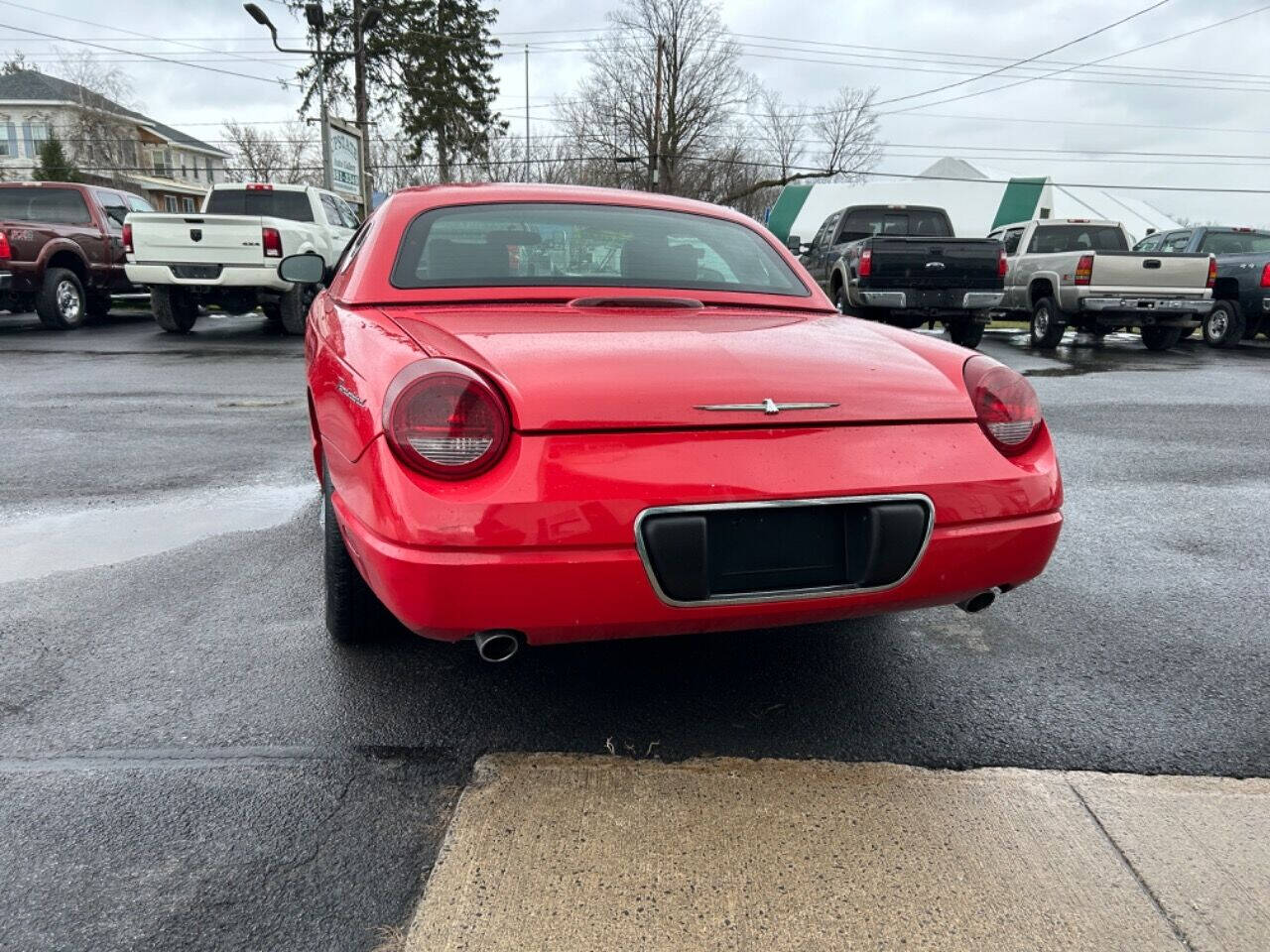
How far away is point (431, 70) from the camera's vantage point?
34156 millimetres

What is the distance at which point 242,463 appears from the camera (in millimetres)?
→ 5430

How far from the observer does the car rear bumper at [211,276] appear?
36.8 ft

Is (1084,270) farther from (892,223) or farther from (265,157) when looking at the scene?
(265,157)

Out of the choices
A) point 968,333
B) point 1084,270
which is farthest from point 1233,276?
point 968,333

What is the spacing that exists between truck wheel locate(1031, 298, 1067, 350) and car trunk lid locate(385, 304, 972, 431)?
11690 millimetres

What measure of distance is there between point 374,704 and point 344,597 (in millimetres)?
395

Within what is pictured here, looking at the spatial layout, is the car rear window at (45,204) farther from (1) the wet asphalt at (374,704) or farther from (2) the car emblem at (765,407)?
(2) the car emblem at (765,407)

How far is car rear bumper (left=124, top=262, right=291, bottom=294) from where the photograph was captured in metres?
11.2

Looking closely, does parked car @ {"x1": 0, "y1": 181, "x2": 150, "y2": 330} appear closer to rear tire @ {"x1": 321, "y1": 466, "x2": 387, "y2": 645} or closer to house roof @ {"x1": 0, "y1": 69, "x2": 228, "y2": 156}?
rear tire @ {"x1": 321, "y1": 466, "x2": 387, "y2": 645}

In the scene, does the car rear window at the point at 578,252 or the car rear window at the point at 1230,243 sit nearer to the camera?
the car rear window at the point at 578,252

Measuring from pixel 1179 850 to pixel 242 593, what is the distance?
303 cm

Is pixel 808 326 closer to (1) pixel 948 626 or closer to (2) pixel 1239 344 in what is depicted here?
(1) pixel 948 626

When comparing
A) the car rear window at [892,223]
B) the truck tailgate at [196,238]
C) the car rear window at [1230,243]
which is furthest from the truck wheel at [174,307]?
the car rear window at [1230,243]

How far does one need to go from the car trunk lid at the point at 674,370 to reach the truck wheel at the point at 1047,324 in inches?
460
